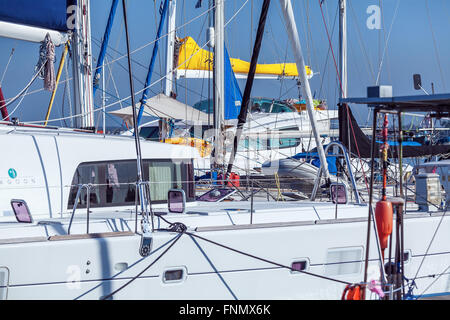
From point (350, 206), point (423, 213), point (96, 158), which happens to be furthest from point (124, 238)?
point (423, 213)

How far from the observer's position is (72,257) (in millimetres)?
6129

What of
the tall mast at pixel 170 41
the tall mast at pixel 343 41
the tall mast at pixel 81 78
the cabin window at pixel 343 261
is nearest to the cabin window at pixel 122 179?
the cabin window at pixel 343 261

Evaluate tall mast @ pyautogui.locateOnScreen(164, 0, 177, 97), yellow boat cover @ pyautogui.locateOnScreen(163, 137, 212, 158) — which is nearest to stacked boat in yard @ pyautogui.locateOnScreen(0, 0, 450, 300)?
yellow boat cover @ pyautogui.locateOnScreen(163, 137, 212, 158)

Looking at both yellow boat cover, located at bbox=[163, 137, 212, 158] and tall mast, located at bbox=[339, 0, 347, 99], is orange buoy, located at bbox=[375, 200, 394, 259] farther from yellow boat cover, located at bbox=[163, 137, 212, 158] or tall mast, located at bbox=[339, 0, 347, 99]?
yellow boat cover, located at bbox=[163, 137, 212, 158]

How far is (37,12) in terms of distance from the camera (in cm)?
945

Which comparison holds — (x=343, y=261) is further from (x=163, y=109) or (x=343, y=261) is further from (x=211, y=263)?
(x=163, y=109)

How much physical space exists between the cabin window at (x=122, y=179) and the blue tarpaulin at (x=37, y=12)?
10.2ft

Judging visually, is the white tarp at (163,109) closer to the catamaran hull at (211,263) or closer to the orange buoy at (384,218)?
the catamaran hull at (211,263)

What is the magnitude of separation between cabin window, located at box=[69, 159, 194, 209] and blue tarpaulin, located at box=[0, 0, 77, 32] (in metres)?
3.12

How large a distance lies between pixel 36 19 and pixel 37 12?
0.36 feet

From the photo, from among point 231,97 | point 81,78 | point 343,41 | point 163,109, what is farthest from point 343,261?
point 343,41

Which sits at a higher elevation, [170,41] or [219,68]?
[170,41]
